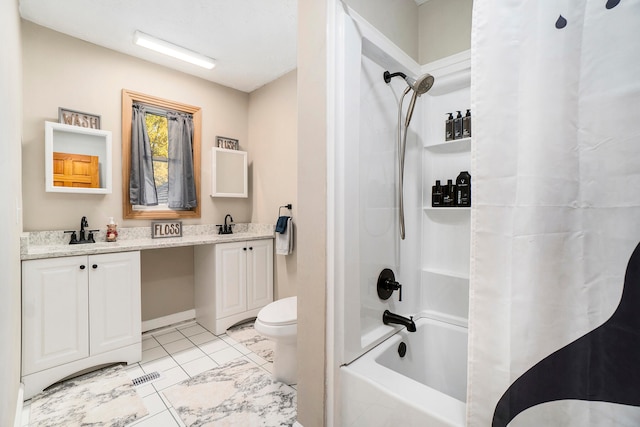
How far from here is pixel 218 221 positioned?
328 cm

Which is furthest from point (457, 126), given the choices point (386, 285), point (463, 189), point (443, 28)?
point (386, 285)

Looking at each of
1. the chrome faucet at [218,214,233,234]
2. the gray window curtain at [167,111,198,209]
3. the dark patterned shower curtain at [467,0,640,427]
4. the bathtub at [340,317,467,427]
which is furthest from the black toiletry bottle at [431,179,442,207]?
the gray window curtain at [167,111,198,209]

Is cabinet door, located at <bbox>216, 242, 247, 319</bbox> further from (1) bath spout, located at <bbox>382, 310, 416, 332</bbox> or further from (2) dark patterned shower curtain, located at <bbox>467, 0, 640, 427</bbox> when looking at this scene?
(2) dark patterned shower curtain, located at <bbox>467, 0, 640, 427</bbox>

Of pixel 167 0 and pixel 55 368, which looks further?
pixel 167 0

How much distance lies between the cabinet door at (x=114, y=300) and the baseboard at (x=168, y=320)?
2.07 ft

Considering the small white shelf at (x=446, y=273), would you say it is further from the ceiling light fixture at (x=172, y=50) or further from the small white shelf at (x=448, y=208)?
the ceiling light fixture at (x=172, y=50)

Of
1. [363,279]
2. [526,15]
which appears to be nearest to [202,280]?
[363,279]

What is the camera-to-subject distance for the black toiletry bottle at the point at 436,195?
6.27ft

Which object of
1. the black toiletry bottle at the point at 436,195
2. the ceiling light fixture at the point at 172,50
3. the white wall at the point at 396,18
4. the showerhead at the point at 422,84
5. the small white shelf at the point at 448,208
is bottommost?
the small white shelf at the point at 448,208

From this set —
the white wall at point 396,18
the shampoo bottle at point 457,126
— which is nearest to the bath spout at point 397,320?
the shampoo bottle at point 457,126

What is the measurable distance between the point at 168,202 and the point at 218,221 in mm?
580

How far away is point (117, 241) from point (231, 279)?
1.08 metres

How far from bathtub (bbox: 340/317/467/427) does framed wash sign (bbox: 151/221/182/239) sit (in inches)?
92.8

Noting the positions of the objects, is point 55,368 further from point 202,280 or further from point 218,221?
point 218,221
